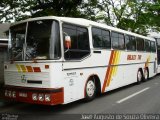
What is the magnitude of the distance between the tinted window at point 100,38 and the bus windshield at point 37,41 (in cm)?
249

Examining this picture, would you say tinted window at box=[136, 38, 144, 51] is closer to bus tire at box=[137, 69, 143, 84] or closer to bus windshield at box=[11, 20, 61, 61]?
bus tire at box=[137, 69, 143, 84]

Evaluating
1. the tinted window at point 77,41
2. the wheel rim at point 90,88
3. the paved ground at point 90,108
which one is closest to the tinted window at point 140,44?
the paved ground at point 90,108

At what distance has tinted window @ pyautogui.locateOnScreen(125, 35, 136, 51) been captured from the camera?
44.7ft

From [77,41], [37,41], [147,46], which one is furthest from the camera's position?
[147,46]

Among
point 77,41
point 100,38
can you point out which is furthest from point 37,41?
point 100,38

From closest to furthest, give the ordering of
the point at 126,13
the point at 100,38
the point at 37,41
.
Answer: the point at 37,41
the point at 100,38
the point at 126,13

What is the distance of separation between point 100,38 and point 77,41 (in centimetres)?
192

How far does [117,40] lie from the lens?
40.4 ft

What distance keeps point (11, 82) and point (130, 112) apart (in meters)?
3.99

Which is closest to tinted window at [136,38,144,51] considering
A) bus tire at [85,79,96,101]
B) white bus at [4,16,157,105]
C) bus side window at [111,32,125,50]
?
bus side window at [111,32,125,50]

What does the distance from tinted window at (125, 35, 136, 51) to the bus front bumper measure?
667 cm

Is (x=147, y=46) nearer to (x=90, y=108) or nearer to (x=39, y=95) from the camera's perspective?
(x=90, y=108)

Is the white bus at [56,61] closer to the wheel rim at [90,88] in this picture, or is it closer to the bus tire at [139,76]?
the wheel rim at [90,88]

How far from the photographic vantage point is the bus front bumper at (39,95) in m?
7.61
